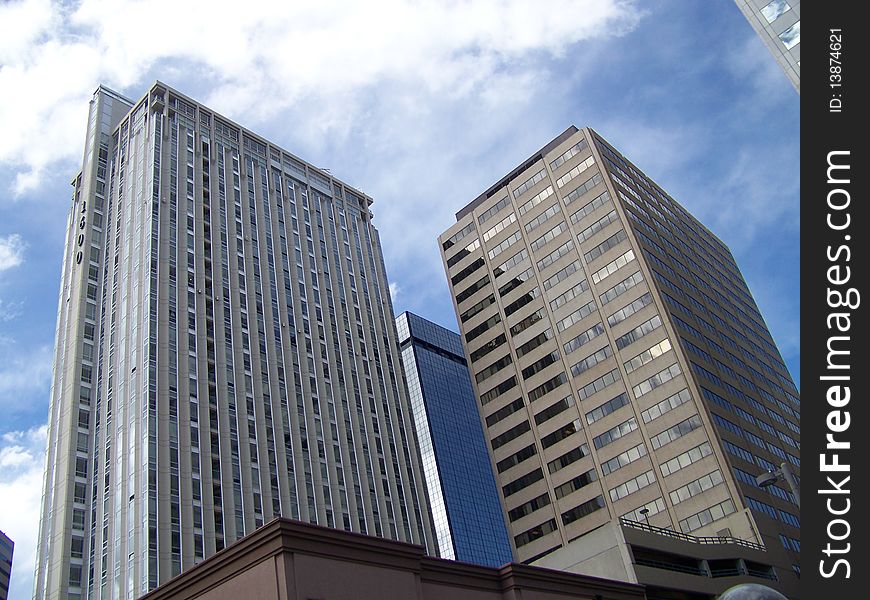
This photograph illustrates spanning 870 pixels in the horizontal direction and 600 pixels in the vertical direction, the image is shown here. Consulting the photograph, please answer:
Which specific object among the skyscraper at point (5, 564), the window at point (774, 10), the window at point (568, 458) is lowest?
the window at point (568, 458)

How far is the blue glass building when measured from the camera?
6176 inches

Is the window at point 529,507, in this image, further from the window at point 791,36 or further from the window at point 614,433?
the window at point 791,36

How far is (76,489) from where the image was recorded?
77000 millimetres

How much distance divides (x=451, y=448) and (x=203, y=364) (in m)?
92.0

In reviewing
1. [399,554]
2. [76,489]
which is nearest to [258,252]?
[76,489]

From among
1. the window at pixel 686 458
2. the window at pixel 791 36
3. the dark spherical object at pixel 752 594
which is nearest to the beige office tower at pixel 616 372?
the window at pixel 686 458

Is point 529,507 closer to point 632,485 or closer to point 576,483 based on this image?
point 576,483

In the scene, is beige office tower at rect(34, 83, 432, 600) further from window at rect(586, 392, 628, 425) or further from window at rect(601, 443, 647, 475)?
window at rect(601, 443, 647, 475)

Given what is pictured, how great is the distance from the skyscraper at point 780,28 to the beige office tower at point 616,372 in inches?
1251

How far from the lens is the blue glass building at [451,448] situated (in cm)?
15688

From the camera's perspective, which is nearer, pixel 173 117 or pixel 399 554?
pixel 399 554

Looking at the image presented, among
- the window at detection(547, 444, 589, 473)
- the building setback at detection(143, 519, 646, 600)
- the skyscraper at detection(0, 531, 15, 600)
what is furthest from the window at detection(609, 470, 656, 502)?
the skyscraper at detection(0, 531, 15, 600)
